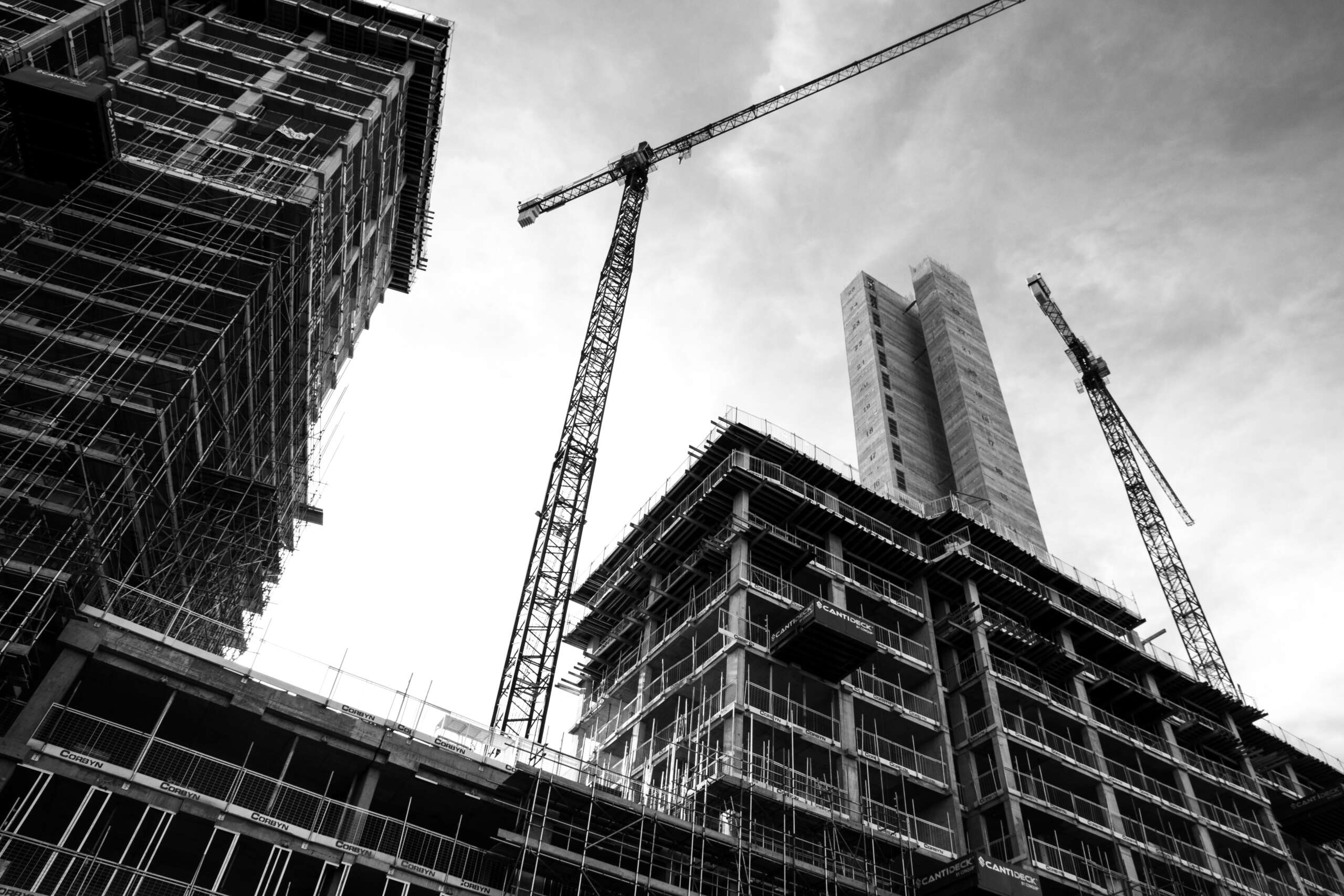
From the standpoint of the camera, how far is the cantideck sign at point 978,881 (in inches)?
1382

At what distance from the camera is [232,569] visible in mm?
40688

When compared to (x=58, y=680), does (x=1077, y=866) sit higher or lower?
higher

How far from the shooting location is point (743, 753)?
122ft

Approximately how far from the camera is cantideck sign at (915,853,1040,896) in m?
35.1

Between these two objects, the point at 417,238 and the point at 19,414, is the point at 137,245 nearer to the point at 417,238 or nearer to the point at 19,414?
the point at 19,414

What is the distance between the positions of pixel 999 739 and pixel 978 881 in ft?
34.0

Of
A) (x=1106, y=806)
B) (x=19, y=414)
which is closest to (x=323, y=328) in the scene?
(x=19, y=414)

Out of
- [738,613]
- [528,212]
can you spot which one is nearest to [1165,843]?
[738,613]

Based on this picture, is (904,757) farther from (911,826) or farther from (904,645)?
(904,645)

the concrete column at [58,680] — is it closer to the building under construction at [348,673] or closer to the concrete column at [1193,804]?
the building under construction at [348,673]

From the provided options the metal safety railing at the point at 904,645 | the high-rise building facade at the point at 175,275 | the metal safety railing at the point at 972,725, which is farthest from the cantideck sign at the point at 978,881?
the high-rise building facade at the point at 175,275

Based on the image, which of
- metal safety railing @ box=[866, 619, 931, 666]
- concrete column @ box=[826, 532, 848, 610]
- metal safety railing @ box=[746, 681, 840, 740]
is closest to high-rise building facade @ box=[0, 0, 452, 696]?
metal safety railing @ box=[746, 681, 840, 740]

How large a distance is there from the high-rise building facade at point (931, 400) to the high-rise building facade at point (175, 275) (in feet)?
130

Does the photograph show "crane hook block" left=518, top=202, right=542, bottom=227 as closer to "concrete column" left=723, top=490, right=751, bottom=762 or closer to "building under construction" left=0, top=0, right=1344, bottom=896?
"building under construction" left=0, top=0, right=1344, bottom=896
